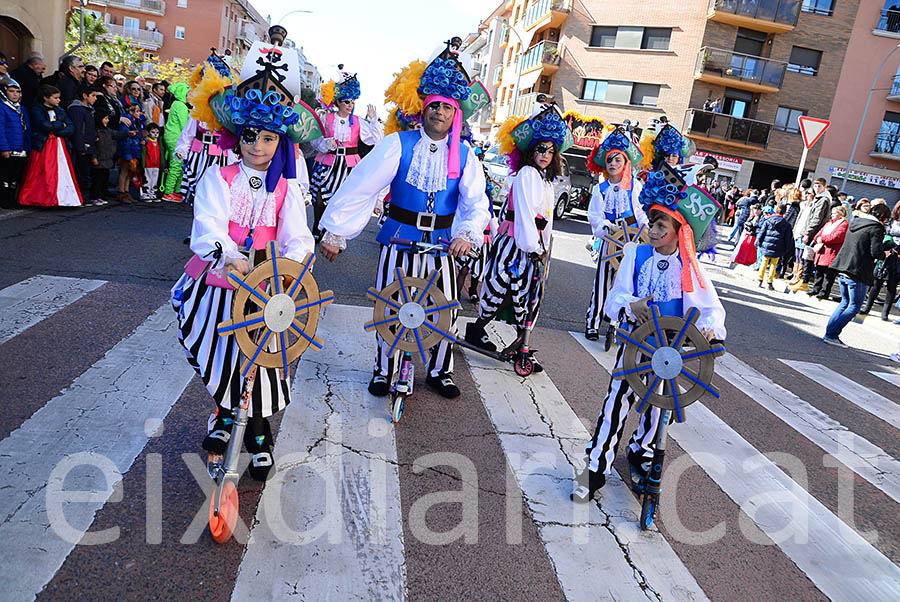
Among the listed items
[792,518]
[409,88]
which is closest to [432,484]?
[792,518]

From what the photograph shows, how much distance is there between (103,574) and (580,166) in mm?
20399

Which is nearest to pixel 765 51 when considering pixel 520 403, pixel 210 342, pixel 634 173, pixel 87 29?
pixel 634 173

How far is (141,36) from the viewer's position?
58.6m

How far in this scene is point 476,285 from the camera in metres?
8.02

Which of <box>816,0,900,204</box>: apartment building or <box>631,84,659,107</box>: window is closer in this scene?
<box>816,0,900,204</box>: apartment building

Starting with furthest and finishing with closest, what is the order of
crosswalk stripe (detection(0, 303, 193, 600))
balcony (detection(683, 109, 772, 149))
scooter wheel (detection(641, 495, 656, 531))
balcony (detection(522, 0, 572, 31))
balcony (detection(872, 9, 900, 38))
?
balcony (detection(522, 0, 572, 31)) → balcony (detection(683, 109, 772, 149)) → balcony (detection(872, 9, 900, 38)) → scooter wheel (detection(641, 495, 656, 531)) → crosswalk stripe (detection(0, 303, 193, 600))

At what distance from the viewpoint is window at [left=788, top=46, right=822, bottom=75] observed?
32094 millimetres

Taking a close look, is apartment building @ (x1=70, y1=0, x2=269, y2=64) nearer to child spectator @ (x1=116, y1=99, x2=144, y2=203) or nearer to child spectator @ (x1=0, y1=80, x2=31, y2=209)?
child spectator @ (x1=116, y1=99, x2=144, y2=203)

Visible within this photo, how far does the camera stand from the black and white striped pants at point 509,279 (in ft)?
17.6

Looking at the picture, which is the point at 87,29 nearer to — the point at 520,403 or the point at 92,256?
the point at 92,256

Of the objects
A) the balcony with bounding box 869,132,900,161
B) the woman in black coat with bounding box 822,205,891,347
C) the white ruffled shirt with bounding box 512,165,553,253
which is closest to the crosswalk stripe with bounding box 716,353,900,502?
the white ruffled shirt with bounding box 512,165,553,253

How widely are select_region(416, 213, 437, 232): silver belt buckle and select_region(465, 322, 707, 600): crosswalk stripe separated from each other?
1399mm

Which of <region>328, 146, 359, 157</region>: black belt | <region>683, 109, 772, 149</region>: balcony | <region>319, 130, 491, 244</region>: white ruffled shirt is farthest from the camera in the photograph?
<region>683, 109, 772, 149</region>: balcony

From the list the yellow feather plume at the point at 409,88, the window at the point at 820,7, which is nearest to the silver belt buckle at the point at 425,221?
the yellow feather plume at the point at 409,88
